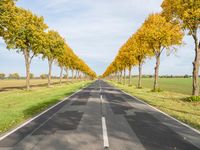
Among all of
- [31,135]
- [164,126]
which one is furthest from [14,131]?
[164,126]

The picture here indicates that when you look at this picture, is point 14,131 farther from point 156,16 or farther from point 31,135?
point 156,16

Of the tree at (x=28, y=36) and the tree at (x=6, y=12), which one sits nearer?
the tree at (x=6, y=12)

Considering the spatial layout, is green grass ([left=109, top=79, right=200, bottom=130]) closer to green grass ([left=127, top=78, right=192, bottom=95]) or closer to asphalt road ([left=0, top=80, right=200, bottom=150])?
asphalt road ([left=0, top=80, right=200, bottom=150])

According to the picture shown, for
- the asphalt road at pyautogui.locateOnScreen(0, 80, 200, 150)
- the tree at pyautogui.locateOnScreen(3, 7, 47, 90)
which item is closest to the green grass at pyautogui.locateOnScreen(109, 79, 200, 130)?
the asphalt road at pyautogui.locateOnScreen(0, 80, 200, 150)

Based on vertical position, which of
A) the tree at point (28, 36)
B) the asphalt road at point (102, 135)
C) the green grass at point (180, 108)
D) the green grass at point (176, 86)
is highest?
the tree at point (28, 36)

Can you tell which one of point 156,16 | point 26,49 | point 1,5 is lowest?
point 26,49

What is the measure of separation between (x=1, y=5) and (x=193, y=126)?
741 inches

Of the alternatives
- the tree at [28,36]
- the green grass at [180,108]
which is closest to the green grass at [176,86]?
the green grass at [180,108]

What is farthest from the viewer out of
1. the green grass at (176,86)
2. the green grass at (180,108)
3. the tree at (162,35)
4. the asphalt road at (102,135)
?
the green grass at (176,86)

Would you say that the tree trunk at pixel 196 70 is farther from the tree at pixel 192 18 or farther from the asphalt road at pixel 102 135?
the asphalt road at pixel 102 135

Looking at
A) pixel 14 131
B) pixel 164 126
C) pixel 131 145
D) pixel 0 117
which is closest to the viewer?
pixel 131 145

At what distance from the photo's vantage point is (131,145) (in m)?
7.43

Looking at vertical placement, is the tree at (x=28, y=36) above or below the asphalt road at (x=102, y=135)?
above

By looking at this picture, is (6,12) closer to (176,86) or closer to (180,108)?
(180,108)
